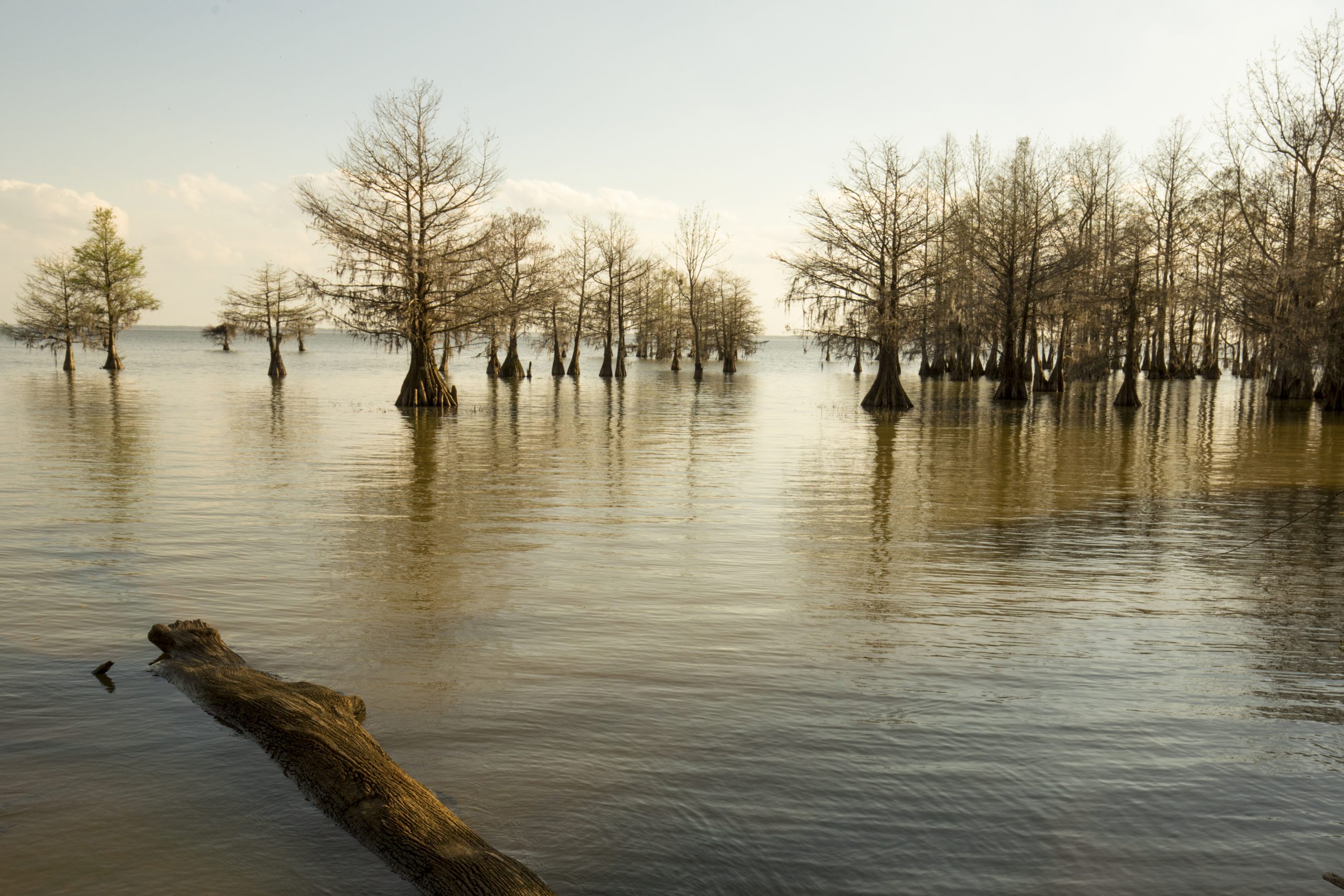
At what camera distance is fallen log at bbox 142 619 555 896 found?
352 cm

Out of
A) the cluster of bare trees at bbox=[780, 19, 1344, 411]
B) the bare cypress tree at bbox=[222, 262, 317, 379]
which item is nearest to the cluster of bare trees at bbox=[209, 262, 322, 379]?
the bare cypress tree at bbox=[222, 262, 317, 379]

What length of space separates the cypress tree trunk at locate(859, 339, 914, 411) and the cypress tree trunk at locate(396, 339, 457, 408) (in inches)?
585

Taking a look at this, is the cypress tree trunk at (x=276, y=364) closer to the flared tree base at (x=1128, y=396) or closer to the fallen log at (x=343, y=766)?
the flared tree base at (x=1128, y=396)

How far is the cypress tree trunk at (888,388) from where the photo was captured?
112ft

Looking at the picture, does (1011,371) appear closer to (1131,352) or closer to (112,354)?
(1131,352)

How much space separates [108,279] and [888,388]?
53.3 meters

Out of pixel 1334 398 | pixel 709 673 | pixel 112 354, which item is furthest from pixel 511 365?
pixel 709 673

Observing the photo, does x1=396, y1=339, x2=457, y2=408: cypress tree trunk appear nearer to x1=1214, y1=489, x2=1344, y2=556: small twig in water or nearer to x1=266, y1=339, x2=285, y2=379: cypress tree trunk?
x1=266, y1=339, x2=285, y2=379: cypress tree trunk

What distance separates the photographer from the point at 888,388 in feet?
114

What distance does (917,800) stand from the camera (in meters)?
4.43

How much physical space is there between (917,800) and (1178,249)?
47554 mm

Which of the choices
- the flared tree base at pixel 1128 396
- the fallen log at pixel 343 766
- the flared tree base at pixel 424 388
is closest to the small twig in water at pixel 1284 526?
the fallen log at pixel 343 766

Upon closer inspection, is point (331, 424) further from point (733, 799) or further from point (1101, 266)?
point (1101, 266)

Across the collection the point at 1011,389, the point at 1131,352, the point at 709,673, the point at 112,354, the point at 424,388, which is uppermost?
the point at 112,354
